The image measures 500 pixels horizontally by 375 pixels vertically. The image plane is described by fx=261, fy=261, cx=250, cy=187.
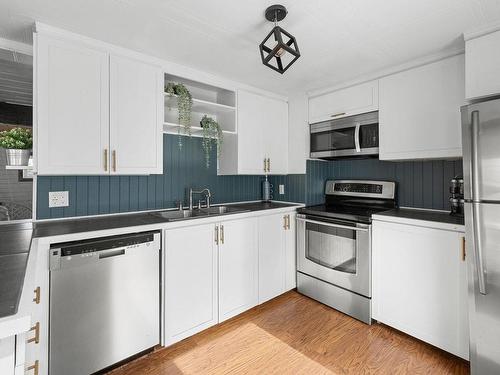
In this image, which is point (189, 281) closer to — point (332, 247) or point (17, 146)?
point (332, 247)

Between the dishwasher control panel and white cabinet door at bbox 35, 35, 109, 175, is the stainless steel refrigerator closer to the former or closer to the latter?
the dishwasher control panel

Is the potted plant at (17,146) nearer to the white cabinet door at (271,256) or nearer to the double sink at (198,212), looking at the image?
the double sink at (198,212)

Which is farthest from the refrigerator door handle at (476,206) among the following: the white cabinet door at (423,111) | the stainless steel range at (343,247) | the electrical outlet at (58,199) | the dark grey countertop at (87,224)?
the electrical outlet at (58,199)

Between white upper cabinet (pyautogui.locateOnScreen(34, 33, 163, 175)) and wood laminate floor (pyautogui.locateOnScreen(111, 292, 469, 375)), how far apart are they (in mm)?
1423

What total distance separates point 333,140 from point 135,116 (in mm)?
1946

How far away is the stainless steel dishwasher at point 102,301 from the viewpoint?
1540 millimetres

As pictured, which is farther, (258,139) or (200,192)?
(258,139)

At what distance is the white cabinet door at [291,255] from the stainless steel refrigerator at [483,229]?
1572 millimetres

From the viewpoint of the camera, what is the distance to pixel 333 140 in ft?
9.18

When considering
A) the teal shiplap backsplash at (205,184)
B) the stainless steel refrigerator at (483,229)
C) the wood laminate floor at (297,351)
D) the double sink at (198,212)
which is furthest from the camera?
the double sink at (198,212)

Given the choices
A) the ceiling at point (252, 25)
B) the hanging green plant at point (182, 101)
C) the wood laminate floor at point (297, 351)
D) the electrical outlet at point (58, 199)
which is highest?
the ceiling at point (252, 25)

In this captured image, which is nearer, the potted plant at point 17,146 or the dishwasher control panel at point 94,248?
the dishwasher control panel at point 94,248

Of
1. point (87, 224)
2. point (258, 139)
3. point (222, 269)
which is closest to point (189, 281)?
point (222, 269)

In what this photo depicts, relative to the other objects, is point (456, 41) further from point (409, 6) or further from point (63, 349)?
point (63, 349)
